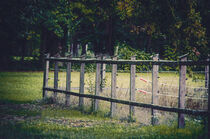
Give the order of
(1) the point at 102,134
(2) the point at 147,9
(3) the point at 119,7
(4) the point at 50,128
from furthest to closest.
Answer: (3) the point at 119,7
(2) the point at 147,9
(4) the point at 50,128
(1) the point at 102,134

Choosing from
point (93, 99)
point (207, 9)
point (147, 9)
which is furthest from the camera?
point (93, 99)

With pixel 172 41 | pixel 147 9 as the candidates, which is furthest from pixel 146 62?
pixel 147 9

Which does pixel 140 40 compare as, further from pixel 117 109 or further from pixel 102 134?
pixel 102 134

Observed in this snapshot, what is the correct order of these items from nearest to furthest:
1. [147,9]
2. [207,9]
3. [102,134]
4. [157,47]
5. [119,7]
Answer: [102,134], [207,9], [147,9], [119,7], [157,47]

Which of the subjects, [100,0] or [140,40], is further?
[140,40]

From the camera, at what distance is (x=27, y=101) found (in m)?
13.4

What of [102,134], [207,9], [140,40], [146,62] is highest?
[140,40]

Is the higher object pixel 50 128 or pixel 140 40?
pixel 140 40

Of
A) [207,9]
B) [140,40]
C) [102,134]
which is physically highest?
[140,40]

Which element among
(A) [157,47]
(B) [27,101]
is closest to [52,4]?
(B) [27,101]

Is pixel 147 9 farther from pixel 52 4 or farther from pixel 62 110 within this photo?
pixel 62 110

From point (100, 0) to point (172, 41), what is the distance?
108 inches

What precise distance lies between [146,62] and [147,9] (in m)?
1.47

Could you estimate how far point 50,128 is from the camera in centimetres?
778
